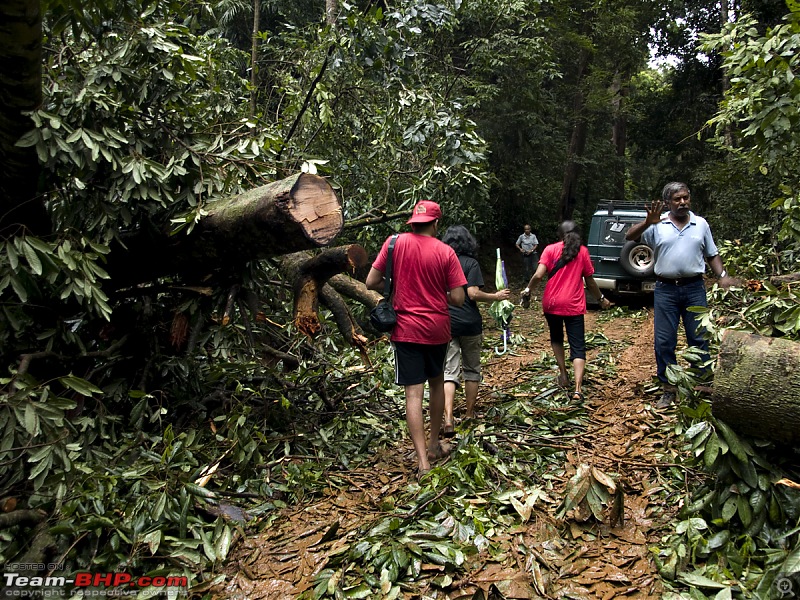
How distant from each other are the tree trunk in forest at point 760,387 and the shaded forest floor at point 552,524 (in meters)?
0.75

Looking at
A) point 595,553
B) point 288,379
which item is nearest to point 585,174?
point 288,379

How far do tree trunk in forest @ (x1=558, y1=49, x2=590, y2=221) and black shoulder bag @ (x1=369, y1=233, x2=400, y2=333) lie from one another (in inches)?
625

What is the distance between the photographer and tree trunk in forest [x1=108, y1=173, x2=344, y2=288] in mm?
3873

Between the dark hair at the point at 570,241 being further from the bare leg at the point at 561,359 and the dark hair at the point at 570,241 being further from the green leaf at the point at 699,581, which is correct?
the green leaf at the point at 699,581

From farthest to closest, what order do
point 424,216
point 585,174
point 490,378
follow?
point 585,174, point 490,378, point 424,216

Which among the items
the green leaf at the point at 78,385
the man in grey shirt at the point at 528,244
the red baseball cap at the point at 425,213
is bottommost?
the man in grey shirt at the point at 528,244

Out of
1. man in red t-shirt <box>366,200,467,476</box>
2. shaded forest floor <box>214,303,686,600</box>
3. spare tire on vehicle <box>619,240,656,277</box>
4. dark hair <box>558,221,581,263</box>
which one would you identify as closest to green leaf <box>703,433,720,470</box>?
Result: shaded forest floor <box>214,303,686,600</box>

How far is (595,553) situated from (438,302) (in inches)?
78.2

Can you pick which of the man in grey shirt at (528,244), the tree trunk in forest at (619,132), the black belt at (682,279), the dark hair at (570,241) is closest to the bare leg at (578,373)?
the dark hair at (570,241)

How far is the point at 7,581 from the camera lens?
10.5ft

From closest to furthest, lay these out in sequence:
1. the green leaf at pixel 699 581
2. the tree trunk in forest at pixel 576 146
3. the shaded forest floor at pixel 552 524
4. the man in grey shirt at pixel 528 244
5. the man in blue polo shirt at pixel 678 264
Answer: the green leaf at pixel 699 581 → the shaded forest floor at pixel 552 524 → the man in blue polo shirt at pixel 678 264 → the man in grey shirt at pixel 528 244 → the tree trunk in forest at pixel 576 146

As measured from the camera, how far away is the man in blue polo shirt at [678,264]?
522 centimetres

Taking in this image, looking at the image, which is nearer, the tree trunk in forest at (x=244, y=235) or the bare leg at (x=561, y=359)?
the tree trunk in forest at (x=244, y=235)

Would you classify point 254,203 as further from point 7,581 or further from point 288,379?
point 7,581
